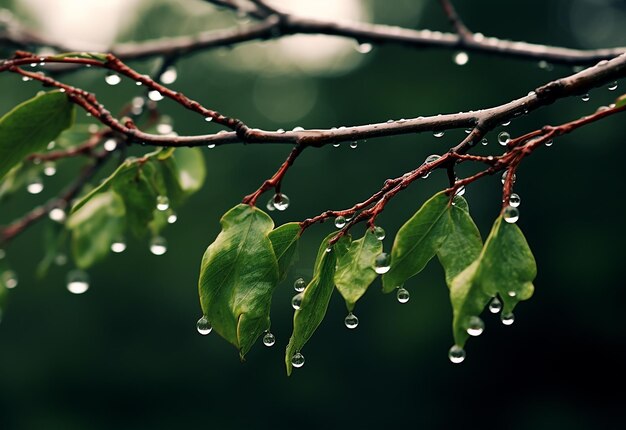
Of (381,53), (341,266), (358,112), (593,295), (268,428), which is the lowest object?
(341,266)

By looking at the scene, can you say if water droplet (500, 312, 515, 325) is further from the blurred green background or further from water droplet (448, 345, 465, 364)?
the blurred green background

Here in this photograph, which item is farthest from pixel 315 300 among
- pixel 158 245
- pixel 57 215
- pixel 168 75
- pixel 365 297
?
pixel 365 297

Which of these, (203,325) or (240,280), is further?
(203,325)

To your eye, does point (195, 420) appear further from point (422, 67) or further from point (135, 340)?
point (422, 67)

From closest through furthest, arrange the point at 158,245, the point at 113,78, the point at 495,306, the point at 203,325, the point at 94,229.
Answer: the point at 495,306
the point at 203,325
the point at 113,78
the point at 158,245
the point at 94,229

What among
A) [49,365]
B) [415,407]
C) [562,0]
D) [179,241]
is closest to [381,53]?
[562,0]

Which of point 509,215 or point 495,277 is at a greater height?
point 509,215

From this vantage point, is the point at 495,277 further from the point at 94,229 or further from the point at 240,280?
the point at 94,229

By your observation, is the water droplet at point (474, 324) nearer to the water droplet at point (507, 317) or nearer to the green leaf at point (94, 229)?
the water droplet at point (507, 317)
